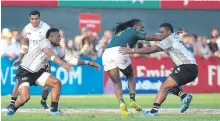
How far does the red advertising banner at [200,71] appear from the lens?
31344 millimetres

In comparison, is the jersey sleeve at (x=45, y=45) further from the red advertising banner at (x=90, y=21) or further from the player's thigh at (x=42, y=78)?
the red advertising banner at (x=90, y=21)

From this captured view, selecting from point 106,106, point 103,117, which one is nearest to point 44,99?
point 106,106

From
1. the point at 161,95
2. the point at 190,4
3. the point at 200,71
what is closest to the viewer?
the point at 161,95

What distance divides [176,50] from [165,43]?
1.26 feet

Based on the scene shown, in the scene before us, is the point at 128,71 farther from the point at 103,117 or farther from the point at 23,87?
the point at 23,87

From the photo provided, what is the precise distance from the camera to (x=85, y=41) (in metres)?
31.8

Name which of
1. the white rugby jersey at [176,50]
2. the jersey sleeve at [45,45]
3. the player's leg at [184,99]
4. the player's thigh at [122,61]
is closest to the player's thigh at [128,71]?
the player's thigh at [122,61]

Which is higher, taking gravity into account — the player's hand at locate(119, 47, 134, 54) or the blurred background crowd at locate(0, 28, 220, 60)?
the blurred background crowd at locate(0, 28, 220, 60)

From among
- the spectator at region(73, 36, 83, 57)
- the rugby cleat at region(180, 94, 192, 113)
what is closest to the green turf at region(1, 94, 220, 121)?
the rugby cleat at region(180, 94, 192, 113)

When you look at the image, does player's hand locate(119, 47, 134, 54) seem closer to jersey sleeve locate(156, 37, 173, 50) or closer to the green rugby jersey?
jersey sleeve locate(156, 37, 173, 50)

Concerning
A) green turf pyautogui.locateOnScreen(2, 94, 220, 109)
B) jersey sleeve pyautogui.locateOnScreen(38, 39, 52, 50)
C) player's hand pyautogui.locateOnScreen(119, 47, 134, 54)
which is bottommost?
green turf pyautogui.locateOnScreen(2, 94, 220, 109)

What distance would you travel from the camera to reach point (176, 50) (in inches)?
766

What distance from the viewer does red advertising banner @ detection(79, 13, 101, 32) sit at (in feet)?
117

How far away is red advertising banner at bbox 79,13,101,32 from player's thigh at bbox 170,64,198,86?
16213 mm
